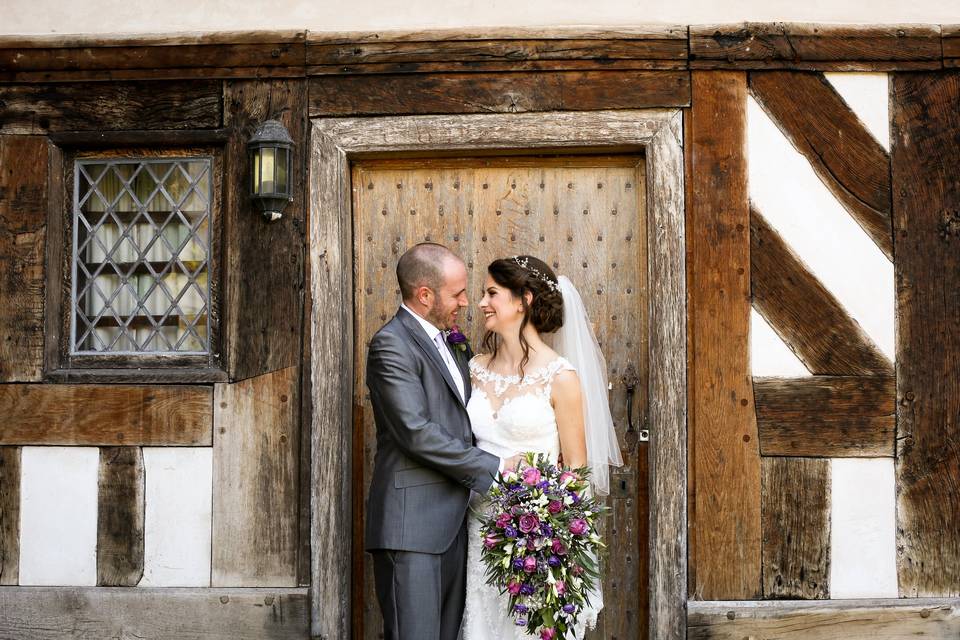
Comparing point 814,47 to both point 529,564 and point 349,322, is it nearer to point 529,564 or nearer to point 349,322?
point 349,322

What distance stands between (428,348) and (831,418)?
1.88 m

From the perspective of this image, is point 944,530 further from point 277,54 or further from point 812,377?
point 277,54

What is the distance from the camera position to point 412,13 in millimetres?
4352

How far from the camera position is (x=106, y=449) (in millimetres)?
4336

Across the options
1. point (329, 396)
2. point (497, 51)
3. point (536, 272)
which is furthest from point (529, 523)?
point (497, 51)

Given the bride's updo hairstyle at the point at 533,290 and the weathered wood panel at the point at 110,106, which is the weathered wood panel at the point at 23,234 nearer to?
the weathered wood panel at the point at 110,106

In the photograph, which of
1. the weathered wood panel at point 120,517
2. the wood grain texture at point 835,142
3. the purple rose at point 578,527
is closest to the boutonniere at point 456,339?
the purple rose at point 578,527

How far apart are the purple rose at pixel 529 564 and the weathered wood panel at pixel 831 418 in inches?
52.7

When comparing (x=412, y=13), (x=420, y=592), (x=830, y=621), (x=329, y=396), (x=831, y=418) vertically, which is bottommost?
(x=830, y=621)

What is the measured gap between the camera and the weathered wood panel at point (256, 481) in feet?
14.1

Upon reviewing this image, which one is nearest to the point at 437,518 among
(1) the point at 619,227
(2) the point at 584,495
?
(2) the point at 584,495

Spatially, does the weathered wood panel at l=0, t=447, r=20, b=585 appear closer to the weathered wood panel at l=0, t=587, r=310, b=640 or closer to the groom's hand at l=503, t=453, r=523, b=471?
the weathered wood panel at l=0, t=587, r=310, b=640

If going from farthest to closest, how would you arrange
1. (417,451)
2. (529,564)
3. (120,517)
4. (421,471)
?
(120,517) → (421,471) → (417,451) → (529,564)

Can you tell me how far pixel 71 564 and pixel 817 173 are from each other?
395cm
